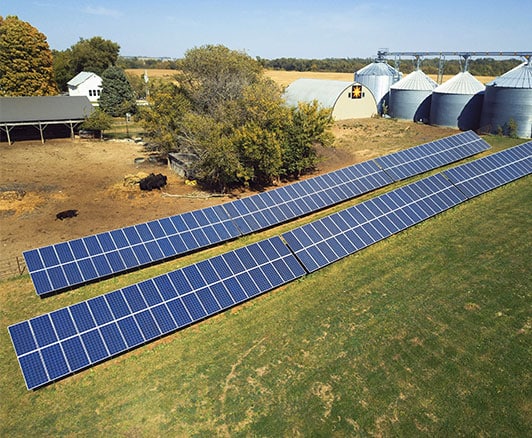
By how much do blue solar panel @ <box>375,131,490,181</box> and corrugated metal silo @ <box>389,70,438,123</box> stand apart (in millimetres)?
18520

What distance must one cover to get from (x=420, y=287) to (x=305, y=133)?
A: 20.0 m

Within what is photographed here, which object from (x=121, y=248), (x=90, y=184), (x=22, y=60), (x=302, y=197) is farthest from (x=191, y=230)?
(x=22, y=60)

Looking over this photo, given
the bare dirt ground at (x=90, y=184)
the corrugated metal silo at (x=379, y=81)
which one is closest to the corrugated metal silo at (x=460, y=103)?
the bare dirt ground at (x=90, y=184)

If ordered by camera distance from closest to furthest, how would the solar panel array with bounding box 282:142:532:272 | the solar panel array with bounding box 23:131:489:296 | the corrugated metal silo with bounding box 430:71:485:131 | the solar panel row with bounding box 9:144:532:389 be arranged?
the solar panel row with bounding box 9:144:532:389
the solar panel array with bounding box 23:131:489:296
the solar panel array with bounding box 282:142:532:272
the corrugated metal silo with bounding box 430:71:485:131

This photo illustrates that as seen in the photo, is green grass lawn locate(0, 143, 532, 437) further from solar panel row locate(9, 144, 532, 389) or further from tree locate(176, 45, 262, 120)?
tree locate(176, 45, 262, 120)

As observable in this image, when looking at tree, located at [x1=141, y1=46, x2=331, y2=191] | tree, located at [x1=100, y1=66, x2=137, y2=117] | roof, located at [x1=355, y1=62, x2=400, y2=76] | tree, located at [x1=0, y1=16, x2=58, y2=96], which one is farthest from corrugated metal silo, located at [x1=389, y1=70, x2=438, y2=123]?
tree, located at [x1=0, y1=16, x2=58, y2=96]

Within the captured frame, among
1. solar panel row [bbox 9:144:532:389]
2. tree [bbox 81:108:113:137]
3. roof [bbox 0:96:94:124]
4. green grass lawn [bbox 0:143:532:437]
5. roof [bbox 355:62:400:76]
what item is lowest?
green grass lawn [bbox 0:143:532:437]

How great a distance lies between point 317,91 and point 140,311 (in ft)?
184

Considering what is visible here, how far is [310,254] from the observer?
23109 mm

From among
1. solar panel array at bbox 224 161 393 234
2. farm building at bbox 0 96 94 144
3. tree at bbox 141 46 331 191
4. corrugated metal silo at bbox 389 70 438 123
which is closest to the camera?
solar panel array at bbox 224 161 393 234

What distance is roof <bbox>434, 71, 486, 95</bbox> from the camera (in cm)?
5410

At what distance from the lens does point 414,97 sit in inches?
2413

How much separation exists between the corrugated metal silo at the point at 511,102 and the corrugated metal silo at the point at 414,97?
10969 millimetres

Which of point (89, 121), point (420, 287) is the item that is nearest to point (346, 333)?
point (420, 287)
